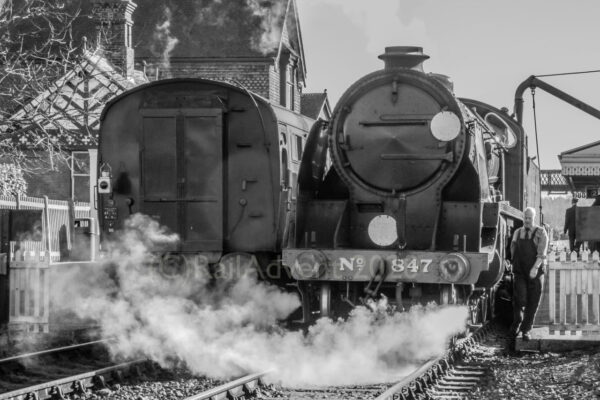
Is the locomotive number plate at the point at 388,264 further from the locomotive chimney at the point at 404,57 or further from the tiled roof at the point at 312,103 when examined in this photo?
the tiled roof at the point at 312,103

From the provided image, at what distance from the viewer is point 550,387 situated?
9977 mm

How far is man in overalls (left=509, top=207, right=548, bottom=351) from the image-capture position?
13031 mm

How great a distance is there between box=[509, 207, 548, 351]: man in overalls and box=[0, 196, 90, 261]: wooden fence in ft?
36.1

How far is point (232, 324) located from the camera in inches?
483

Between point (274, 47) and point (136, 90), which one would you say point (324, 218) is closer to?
point (136, 90)

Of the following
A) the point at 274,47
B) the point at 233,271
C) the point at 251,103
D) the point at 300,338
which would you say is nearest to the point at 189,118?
the point at 251,103

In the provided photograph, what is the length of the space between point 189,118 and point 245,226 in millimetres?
1371

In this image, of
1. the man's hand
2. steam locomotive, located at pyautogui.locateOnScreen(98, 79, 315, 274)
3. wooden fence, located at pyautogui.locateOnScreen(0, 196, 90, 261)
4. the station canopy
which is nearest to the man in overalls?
the man's hand

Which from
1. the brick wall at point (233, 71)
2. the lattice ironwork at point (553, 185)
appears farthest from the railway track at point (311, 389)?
the lattice ironwork at point (553, 185)

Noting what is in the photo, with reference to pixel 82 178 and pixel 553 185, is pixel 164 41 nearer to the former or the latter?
pixel 82 178

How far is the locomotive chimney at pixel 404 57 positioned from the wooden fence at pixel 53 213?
11164mm

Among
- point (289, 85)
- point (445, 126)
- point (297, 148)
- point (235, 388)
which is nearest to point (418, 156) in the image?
point (445, 126)

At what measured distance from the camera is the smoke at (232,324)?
1141 centimetres

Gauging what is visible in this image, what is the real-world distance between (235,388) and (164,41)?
34.3m
